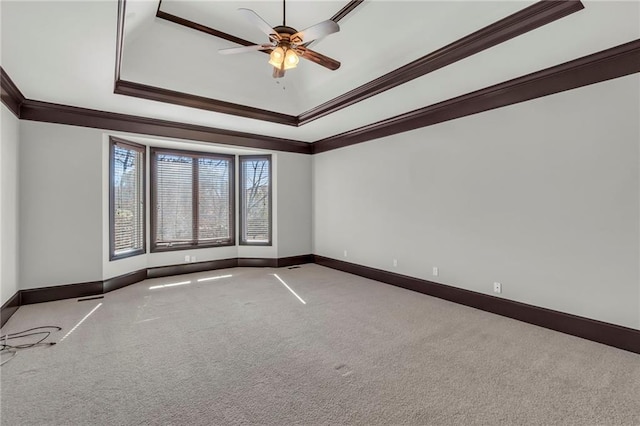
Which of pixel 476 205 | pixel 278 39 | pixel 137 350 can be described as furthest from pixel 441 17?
pixel 137 350

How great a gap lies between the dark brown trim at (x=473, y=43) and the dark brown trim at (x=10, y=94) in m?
3.86

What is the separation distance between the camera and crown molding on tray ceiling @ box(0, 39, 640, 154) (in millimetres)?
2898

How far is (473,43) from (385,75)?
106 centimetres

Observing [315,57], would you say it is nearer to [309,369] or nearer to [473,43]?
[473,43]

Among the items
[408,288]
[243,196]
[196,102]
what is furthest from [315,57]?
[243,196]

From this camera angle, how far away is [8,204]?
3.66m

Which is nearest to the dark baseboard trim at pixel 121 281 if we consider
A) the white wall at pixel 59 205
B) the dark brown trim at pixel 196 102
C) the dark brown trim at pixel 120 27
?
the white wall at pixel 59 205

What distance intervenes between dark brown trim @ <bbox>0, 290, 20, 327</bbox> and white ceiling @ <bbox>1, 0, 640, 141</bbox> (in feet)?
8.32

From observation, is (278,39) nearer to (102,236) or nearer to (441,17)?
(441,17)

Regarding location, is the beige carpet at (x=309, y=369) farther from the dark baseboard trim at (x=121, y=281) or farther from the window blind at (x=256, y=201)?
the window blind at (x=256, y=201)

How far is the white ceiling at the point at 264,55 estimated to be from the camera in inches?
96.2

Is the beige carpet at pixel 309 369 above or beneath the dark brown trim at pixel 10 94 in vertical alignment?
beneath

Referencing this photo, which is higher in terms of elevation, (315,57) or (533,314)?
(315,57)

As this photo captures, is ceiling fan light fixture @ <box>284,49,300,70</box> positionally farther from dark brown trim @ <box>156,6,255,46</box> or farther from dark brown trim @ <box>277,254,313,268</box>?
dark brown trim @ <box>277,254,313,268</box>
